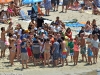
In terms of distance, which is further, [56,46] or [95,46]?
[95,46]

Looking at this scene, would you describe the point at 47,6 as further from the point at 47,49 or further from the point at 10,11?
the point at 47,49

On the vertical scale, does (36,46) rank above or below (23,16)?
below

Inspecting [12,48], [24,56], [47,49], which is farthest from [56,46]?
[12,48]

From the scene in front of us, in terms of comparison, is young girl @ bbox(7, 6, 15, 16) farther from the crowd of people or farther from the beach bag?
the crowd of people

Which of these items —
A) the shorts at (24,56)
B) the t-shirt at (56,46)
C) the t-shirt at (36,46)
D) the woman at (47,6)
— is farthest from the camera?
the woman at (47,6)

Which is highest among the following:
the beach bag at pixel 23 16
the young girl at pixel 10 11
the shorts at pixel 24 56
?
the young girl at pixel 10 11

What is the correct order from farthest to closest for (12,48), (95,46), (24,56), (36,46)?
1. (95,46)
2. (36,46)
3. (12,48)
4. (24,56)

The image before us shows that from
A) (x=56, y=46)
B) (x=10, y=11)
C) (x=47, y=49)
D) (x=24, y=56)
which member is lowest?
(x=24, y=56)

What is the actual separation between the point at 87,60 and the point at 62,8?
397 inches

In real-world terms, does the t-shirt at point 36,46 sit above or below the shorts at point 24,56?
above

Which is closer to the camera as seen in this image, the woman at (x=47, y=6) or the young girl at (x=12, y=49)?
the young girl at (x=12, y=49)

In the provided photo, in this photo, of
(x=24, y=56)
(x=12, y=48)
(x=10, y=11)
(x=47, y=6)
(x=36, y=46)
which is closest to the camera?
(x=24, y=56)

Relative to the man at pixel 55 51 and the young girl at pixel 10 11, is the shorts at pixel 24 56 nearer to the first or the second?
the man at pixel 55 51

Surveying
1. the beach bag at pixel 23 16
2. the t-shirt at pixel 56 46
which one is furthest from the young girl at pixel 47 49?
the beach bag at pixel 23 16
